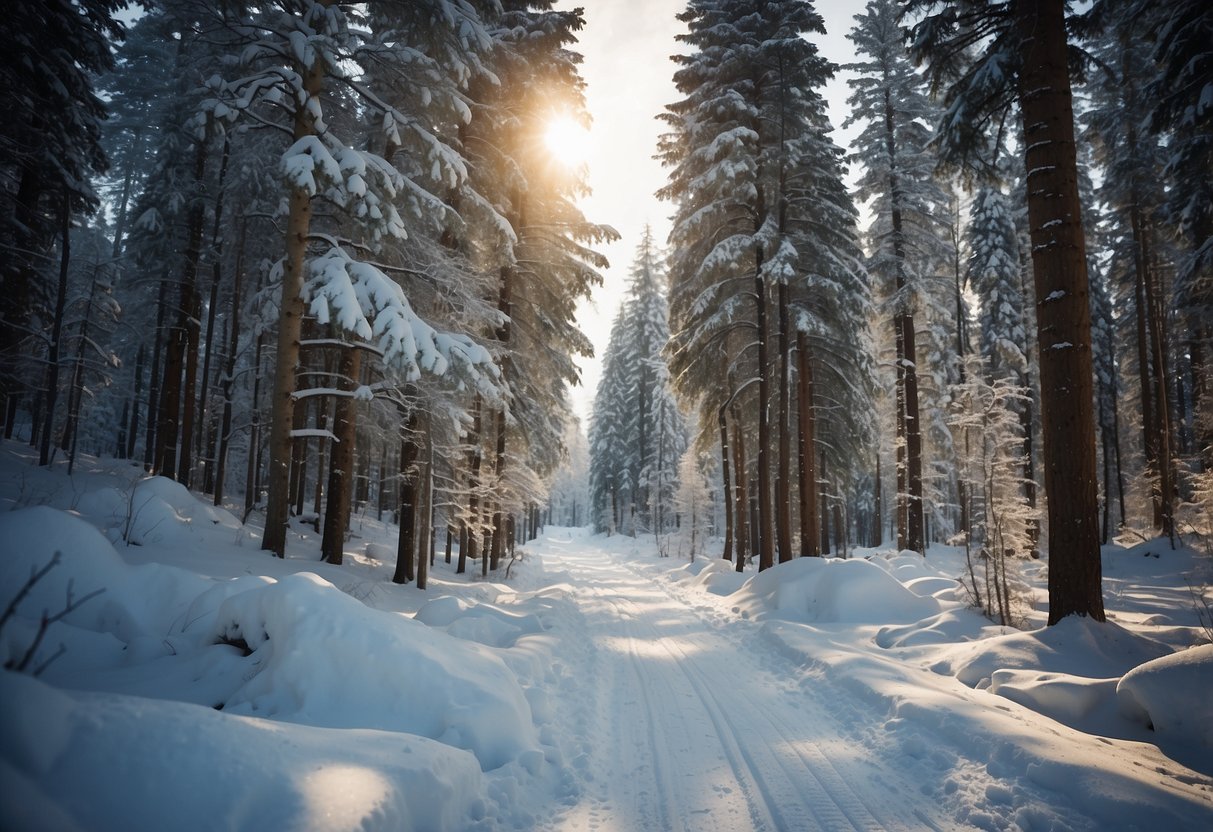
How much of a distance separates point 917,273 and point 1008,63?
1161 cm

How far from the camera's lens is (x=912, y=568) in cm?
1442

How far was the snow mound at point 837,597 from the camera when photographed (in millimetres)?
9531

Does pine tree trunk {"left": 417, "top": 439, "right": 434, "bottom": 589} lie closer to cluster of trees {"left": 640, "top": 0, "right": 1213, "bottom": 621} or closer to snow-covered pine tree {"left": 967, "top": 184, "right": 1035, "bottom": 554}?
cluster of trees {"left": 640, "top": 0, "right": 1213, "bottom": 621}

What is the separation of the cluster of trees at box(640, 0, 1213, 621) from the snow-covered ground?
2.19 meters

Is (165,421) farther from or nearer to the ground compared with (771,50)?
nearer to the ground

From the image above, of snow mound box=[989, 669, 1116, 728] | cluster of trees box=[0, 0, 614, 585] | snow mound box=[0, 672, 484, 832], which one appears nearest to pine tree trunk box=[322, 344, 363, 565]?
cluster of trees box=[0, 0, 614, 585]

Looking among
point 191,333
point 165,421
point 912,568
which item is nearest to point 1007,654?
point 912,568

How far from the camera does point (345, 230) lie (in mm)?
11609

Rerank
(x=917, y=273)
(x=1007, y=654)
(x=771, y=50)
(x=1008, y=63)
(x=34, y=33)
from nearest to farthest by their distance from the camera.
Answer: (x=1007, y=654), (x=1008, y=63), (x=34, y=33), (x=771, y=50), (x=917, y=273)

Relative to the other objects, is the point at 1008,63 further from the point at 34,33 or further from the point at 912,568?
the point at 34,33

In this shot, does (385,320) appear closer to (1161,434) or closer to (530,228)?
(530,228)

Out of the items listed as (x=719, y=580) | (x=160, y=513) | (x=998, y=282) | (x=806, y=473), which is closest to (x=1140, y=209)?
(x=998, y=282)

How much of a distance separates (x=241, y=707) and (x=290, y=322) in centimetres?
660

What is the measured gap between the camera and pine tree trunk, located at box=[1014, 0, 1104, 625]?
20.0ft
